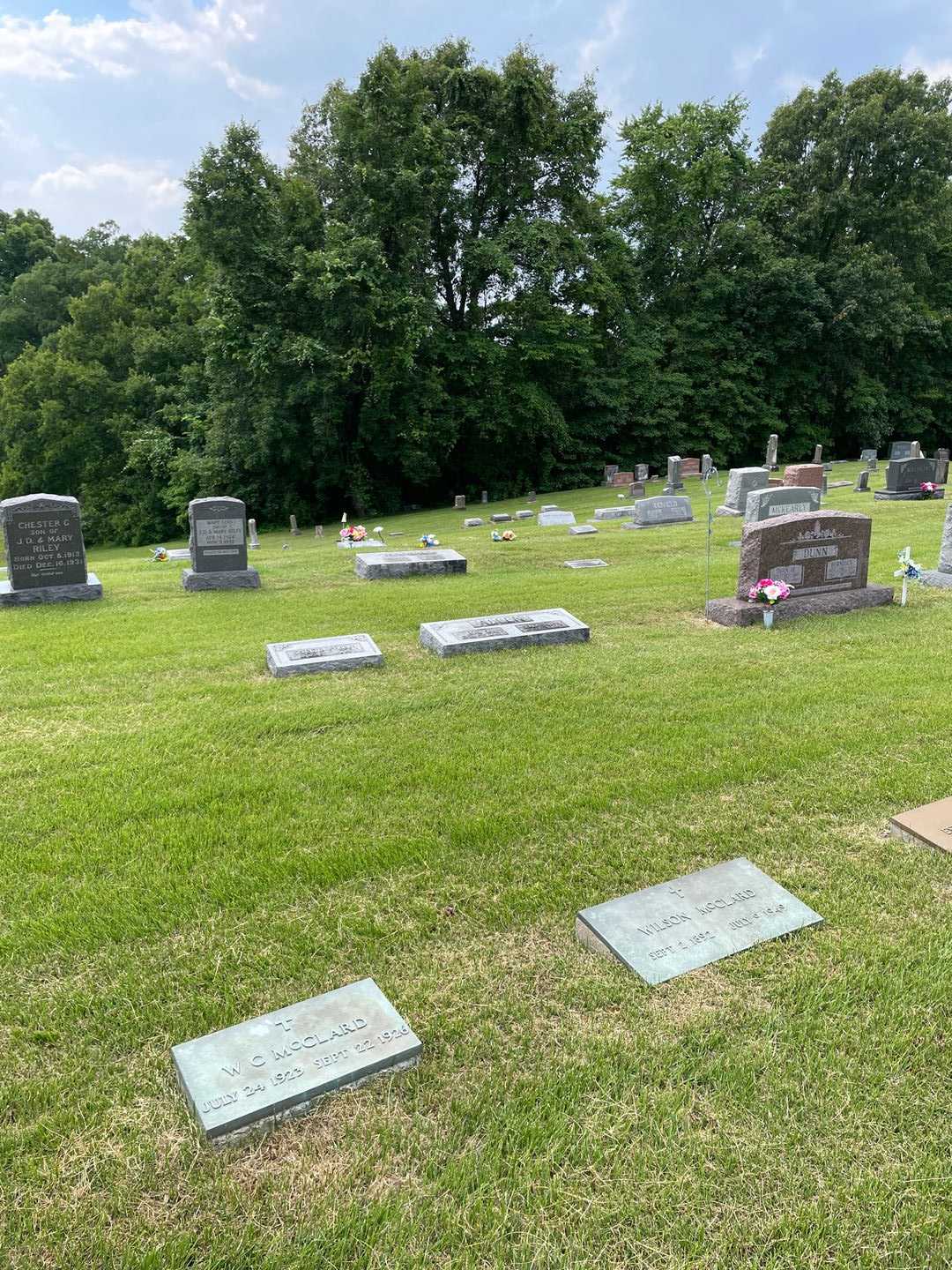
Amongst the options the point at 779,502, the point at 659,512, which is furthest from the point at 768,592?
the point at 659,512

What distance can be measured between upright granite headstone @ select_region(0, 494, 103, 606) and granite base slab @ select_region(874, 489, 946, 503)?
16.8 metres

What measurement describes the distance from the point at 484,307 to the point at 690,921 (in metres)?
29.2

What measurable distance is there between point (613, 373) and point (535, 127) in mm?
9603

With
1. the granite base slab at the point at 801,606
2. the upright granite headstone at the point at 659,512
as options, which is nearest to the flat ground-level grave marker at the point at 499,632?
the granite base slab at the point at 801,606

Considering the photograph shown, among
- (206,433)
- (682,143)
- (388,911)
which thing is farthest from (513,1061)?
(682,143)

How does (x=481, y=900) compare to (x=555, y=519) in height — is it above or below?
below

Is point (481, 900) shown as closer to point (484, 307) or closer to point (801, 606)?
point (801, 606)

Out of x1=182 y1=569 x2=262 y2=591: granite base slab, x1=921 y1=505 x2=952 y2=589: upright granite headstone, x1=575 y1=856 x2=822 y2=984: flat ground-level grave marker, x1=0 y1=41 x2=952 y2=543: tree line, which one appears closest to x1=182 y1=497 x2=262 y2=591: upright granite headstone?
x1=182 y1=569 x2=262 y2=591: granite base slab

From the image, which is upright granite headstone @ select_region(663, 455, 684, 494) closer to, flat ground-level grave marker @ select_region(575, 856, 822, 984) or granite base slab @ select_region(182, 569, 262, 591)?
granite base slab @ select_region(182, 569, 262, 591)

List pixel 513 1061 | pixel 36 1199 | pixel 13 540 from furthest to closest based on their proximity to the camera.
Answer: pixel 13 540, pixel 513 1061, pixel 36 1199

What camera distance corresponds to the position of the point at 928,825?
376 centimetres

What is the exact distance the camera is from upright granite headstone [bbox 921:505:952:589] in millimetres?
9069

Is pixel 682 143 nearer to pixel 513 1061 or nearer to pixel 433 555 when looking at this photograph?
pixel 433 555

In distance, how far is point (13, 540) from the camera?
9.66 m
